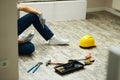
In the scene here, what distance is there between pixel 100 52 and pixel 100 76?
0.61 meters

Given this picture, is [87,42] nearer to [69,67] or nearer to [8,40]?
[69,67]

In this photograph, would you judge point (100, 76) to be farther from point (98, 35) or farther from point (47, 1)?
point (47, 1)

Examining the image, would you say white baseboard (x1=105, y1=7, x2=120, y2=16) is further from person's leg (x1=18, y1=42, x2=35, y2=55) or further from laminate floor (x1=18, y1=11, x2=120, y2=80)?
person's leg (x1=18, y1=42, x2=35, y2=55)

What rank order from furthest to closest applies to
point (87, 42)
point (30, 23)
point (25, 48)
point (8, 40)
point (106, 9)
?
point (106, 9) < point (87, 42) < point (30, 23) < point (25, 48) < point (8, 40)

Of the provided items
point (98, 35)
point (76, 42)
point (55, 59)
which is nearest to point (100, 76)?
point (55, 59)

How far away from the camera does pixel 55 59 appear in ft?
9.20

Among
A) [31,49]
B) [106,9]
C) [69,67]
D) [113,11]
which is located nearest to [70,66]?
[69,67]

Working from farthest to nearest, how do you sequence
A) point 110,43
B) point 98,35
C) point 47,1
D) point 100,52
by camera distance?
point 47,1 → point 98,35 → point 110,43 → point 100,52

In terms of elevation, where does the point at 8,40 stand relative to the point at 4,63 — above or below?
above

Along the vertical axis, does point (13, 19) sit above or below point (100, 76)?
above

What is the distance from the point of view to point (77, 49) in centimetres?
310

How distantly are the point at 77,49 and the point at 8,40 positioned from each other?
1.21 m

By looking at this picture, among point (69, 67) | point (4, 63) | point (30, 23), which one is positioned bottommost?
point (69, 67)

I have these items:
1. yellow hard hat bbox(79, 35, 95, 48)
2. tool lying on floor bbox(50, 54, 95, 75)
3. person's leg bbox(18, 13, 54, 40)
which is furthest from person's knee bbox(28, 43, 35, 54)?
Answer: yellow hard hat bbox(79, 35, 95, 48)
